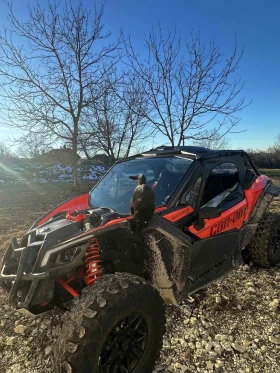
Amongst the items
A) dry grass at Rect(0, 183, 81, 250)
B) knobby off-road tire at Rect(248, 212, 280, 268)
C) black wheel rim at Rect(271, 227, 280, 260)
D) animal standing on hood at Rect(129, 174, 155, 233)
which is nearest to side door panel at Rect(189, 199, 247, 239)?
knobby off-road tire at Rect(248, 212, 280, 268)

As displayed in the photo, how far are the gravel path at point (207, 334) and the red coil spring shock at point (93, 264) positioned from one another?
0.56m

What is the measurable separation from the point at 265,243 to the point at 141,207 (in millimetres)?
2526

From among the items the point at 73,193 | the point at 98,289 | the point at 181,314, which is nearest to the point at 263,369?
the point at 181,314

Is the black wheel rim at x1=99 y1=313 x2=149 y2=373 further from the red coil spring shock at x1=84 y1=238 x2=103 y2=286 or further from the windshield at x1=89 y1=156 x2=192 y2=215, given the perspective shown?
the windshield at x1=89 y1=156 x2=192 y2=215

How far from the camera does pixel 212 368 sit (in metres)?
2.27

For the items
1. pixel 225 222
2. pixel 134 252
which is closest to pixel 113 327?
pixel 134 252

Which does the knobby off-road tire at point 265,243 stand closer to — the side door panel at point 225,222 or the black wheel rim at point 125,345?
the side door panel at point 225,222

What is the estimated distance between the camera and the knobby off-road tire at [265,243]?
3.82 metres

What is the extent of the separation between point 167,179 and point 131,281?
4.26 feet

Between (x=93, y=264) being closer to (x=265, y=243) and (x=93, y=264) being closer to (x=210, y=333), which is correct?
(x=210, y=333)

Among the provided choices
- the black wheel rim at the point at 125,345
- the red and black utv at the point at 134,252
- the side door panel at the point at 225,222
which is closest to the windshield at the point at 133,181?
the red and black utv at the point at 134,252

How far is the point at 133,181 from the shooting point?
132 inches

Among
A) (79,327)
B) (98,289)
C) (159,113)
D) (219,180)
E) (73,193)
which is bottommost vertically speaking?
(73,193)

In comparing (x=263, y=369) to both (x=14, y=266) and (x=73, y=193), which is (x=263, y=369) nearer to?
(x=14, y=266)
